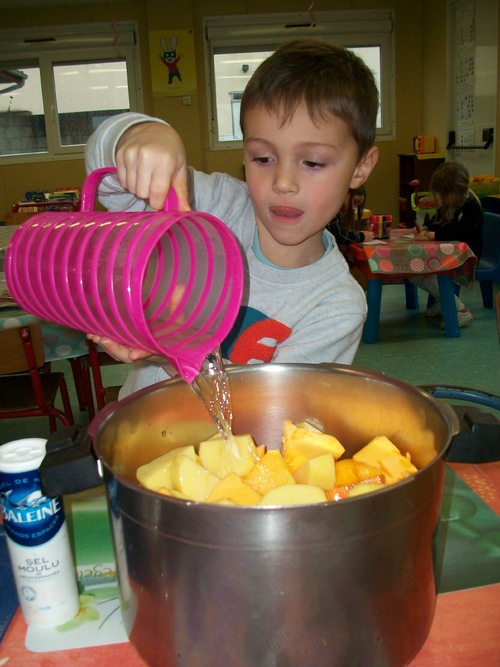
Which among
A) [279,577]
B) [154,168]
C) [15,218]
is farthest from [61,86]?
[279,577]

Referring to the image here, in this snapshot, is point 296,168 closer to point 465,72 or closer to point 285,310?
point 285,310

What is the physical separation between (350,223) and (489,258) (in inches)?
39.6

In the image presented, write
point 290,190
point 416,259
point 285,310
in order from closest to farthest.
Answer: point 290,190, point 285,310, point 416,259

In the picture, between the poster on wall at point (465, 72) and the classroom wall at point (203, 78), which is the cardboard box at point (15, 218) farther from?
the poster on wall at point (465, 72)

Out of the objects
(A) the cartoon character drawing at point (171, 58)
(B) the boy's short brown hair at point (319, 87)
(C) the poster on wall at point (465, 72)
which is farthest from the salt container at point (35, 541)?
(A) the cartoon character drawing at point (171, 58)

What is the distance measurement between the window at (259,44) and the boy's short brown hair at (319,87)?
550cm

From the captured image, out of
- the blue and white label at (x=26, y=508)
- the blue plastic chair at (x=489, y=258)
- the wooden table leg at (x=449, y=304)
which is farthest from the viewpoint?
the blue plastic chair at (x=489, y=258)

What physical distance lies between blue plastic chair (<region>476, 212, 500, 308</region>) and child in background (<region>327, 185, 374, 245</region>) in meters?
0.83

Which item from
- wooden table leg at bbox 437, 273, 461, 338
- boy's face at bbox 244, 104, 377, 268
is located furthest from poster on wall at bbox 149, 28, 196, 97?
boy's face at bbox 244, 104, 377, 268

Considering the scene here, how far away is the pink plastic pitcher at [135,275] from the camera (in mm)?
595

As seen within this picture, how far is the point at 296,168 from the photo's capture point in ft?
3.14

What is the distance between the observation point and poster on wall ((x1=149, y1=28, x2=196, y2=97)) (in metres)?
6.00

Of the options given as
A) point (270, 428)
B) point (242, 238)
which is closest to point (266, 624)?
point (270, 428)

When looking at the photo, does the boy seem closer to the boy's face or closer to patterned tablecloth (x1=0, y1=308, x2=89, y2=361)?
the boy's face
